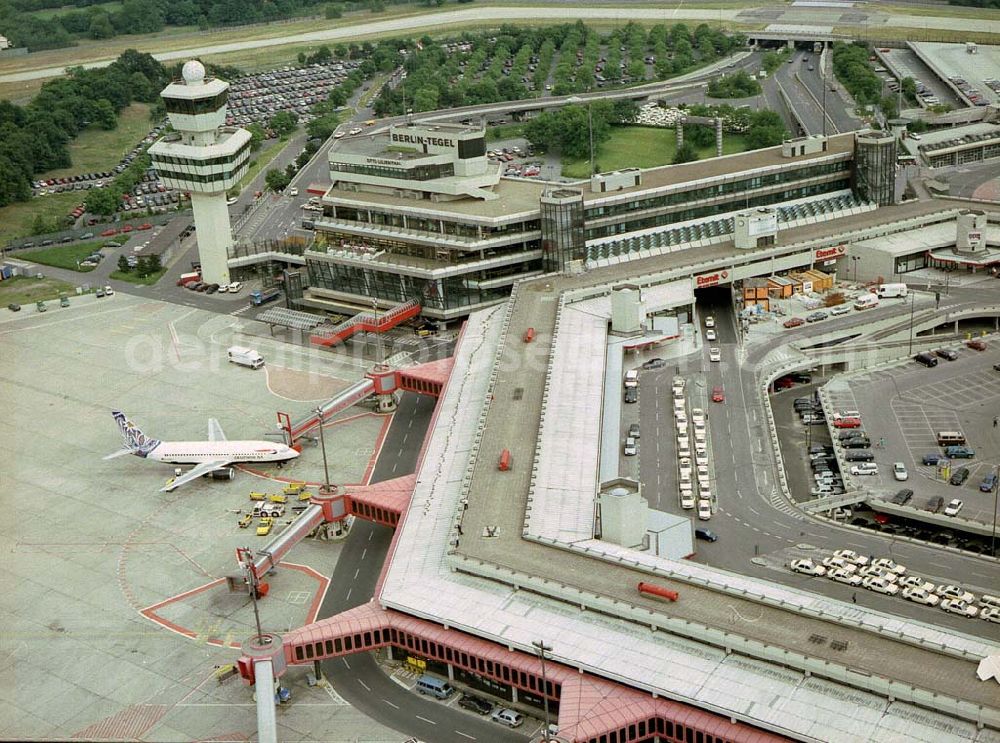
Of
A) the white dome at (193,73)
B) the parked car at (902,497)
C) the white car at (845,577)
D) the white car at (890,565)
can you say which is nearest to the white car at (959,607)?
the white car at (890,565)

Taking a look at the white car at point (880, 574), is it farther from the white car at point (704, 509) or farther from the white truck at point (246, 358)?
the white truck at point (246, 358)

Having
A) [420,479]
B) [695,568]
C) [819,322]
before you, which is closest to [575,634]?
[695,568]

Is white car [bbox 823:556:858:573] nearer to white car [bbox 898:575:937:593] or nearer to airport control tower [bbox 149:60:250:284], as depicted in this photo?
white car [bbox 898:575:937:593]

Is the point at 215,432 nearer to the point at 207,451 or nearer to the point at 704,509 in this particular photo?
the point at 207,451

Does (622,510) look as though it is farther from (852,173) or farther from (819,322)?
(852,173)

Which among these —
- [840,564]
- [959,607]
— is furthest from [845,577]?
[959,607]

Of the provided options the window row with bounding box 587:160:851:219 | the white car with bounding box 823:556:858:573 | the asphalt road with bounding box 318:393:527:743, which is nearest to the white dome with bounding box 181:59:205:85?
the window row with bounding box 587:160:851:219
